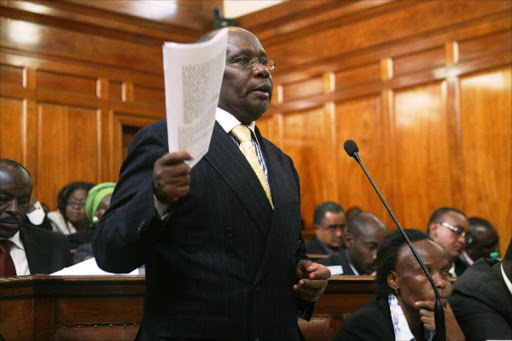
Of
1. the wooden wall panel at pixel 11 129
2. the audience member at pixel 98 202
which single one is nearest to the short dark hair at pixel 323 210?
the audience member at pixel 98 202

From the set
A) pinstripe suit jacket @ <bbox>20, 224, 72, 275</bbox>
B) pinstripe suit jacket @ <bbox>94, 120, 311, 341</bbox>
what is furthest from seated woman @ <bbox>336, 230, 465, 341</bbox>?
pinstripe suit jacket @ <bbox>20, 224, 72, 275</bbox>

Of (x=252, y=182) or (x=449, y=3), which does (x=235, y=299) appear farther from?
(x=449, y=3)

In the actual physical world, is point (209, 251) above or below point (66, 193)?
below

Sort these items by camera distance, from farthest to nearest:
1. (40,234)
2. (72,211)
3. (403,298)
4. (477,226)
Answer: (72,211), (477,226), (40,234), (403,298)

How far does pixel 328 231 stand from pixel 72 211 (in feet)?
8.07

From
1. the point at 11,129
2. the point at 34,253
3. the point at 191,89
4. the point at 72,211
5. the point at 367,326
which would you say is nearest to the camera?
the point at 191,89

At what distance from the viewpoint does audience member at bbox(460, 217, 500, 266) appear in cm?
582

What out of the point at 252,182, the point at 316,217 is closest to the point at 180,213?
the point at 252,182

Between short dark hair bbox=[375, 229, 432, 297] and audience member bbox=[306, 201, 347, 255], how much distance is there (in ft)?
11.4

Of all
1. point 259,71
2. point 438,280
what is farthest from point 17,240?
point 259,71

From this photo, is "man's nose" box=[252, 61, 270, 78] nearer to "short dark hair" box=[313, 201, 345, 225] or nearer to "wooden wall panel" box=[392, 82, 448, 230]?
"short dark hair" box=[313, 201, 345, 225]

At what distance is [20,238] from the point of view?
3682mm

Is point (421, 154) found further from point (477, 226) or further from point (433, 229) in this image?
point (433, 229)

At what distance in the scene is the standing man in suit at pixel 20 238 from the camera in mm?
3525
